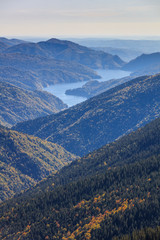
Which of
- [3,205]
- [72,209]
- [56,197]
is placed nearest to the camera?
[72,209]

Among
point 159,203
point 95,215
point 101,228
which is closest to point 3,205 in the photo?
point 95,215

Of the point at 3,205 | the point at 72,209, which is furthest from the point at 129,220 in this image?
the point at 3,205

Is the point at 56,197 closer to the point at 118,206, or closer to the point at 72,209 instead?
the point at 72,209

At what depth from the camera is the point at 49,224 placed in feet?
474

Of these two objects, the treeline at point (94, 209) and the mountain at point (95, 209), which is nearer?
the mountain at point (95, 209)

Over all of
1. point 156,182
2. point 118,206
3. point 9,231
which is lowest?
point 9,231

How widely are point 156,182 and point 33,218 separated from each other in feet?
199

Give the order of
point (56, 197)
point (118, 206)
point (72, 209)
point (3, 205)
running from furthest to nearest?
1. point (3, 205)
2. point (56, 197)
3. point (72, 209)
4. point (118, 206)

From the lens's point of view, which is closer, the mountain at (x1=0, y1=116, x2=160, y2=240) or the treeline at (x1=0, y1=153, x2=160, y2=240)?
the mountain at (x1=0, y1=116, x2=160, y2=240)

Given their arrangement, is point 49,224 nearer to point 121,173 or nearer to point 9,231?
point 9,231

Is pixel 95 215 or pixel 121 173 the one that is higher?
pixel 121 173

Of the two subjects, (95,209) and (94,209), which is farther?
(94,209)

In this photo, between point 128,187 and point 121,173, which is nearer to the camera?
point 128,187

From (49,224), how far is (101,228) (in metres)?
29.7
